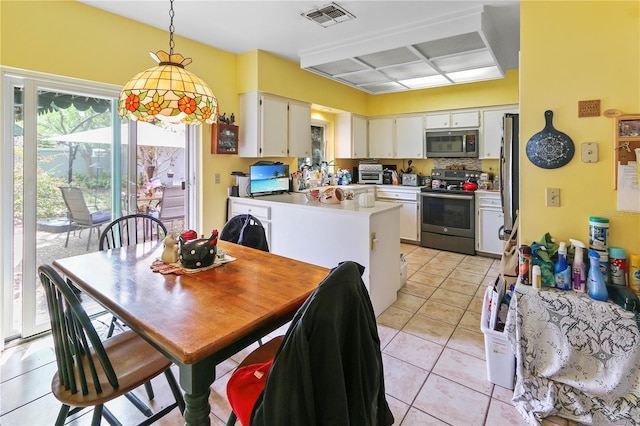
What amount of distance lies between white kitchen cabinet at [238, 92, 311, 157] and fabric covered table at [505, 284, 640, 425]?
297 centimetres

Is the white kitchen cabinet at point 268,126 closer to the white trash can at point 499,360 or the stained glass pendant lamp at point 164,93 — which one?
the stained glass pendant lamp at point 164,93

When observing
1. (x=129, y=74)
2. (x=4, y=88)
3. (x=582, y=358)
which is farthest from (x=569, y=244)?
(x=4, y=88)

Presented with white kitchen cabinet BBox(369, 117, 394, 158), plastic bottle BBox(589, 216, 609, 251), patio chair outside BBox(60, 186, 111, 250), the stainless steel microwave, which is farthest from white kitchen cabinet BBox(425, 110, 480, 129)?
patio chair outside BBox(60, 186, 111, 250)

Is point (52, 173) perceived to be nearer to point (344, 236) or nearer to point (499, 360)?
Result: point (344, 236)

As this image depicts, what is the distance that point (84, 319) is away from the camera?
120 cm

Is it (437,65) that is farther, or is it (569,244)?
(437,65)

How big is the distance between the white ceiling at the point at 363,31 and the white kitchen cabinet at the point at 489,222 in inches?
62.7

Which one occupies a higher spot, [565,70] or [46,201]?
[565,70]

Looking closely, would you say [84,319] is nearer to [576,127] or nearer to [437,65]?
[576,127]

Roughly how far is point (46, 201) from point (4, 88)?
847mm

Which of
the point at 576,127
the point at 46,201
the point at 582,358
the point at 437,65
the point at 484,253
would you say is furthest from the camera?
the point at 484,253

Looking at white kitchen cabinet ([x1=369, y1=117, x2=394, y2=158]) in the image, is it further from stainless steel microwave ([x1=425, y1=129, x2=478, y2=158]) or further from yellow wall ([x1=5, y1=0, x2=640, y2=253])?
yellow wall ([x1=5, y1=0, x2=640, y2=253])

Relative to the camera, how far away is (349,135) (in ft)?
18.0

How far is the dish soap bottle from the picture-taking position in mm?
1653
